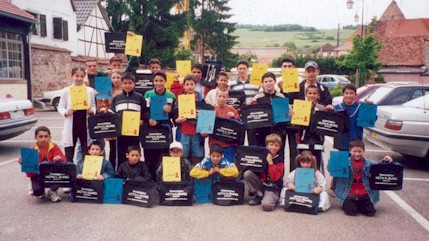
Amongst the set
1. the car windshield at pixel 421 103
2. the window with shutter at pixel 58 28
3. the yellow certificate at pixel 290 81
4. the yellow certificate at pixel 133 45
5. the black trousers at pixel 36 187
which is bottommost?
the black trousers at pixel 36 187

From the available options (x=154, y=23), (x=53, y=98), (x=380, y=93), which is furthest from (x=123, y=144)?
(x=154, y=23)

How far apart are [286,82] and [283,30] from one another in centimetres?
12213

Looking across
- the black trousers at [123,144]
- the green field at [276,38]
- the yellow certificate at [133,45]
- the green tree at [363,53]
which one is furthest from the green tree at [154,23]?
the green field at [276,38]

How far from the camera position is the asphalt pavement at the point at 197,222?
4.67 metres

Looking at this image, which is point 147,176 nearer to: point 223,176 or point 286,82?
point 223,176

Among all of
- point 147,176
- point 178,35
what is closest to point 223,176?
point 147,176

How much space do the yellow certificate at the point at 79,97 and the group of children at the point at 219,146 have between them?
0.11 m

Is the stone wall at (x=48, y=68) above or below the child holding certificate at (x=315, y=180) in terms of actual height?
above

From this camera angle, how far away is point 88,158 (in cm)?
578

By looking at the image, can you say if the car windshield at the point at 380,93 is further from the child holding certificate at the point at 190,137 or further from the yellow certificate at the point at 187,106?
the yellow certificate at the point at 187,106

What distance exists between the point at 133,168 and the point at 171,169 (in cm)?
63

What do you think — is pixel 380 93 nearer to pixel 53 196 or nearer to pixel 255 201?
pixel 255 201

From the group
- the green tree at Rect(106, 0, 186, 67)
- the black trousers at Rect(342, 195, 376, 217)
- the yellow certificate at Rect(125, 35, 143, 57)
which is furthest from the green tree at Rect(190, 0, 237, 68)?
the black trousers at Rect(342, 195, 376, 217)

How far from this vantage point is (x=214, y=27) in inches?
1753
